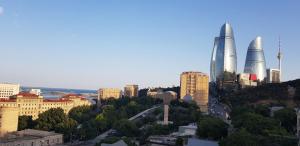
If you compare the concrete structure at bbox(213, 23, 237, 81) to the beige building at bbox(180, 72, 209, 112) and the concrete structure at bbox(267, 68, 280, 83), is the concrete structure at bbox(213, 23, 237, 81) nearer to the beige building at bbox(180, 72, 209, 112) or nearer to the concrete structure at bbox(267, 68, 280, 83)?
the concrete structure at bbox(267, 68, 280, 83)

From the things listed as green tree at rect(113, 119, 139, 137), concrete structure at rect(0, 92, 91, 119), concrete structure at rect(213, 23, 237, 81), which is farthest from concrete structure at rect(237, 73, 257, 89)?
green tree at rect(113, 119, 139, 137)

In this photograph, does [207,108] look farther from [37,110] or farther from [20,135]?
[20,135]

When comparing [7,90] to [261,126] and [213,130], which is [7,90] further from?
[261,126]

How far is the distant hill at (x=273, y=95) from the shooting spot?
4829cm

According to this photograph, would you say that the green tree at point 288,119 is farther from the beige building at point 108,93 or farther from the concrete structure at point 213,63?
the beige building at point 108,93

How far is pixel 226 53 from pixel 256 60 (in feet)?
26.3

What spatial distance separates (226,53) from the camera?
315 feet

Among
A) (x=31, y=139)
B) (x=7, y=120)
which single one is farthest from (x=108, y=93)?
(x=31, y=139)

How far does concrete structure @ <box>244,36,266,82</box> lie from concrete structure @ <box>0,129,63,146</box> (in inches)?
2741

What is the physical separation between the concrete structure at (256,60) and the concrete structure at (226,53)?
12.6 ft

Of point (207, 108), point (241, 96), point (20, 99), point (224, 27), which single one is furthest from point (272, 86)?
point (224, 27)

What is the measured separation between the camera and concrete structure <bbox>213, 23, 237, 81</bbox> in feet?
314

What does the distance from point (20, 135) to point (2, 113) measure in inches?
143

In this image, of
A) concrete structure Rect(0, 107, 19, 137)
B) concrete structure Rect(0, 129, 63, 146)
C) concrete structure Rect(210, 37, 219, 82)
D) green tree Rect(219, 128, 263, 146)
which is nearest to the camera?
green tree Rect(219, 128, 263, 146)
